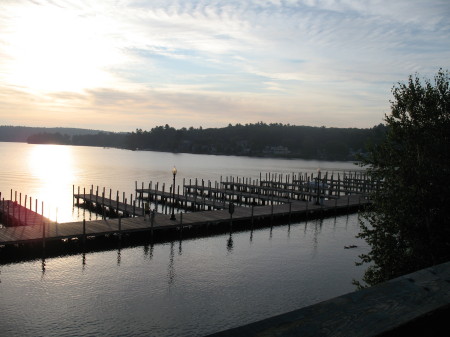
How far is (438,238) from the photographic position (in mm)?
14141

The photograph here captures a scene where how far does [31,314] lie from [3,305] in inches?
76.6

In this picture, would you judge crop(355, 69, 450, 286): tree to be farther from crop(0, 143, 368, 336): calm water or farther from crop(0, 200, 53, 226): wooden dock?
crop(0, 200, 53, 226): wooden dock

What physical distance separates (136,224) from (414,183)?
2305 centimetres

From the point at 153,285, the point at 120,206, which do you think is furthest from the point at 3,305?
the point at 120,206

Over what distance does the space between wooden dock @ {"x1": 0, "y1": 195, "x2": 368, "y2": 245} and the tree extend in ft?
65.3

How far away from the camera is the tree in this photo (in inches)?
563

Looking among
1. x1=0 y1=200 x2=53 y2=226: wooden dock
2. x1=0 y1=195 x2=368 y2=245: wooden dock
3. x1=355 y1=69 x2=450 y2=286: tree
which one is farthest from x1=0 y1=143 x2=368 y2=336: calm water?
x1=0 y1=200 x2=53 y2=226: wooden dock

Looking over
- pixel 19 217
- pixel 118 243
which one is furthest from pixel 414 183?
pixel 19 217

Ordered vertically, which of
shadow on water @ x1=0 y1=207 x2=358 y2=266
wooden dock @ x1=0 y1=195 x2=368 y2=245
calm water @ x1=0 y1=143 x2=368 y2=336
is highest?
wooden dock @ x1=0 y1=195 x2=368 y2=245

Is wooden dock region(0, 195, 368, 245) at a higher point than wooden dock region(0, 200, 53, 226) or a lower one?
higher

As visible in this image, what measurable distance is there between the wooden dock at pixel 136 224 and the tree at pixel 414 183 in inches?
783

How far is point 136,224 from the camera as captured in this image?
32656 mm

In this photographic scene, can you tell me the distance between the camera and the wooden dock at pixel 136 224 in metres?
27.4

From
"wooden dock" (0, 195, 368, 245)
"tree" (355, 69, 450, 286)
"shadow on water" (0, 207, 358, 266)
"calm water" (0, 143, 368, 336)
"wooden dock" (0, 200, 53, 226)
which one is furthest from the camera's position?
"wooden dock" (0, 200, 53, 226)
